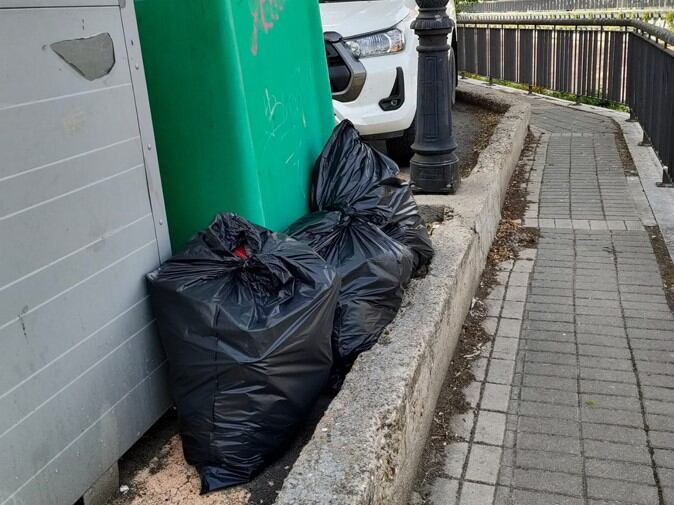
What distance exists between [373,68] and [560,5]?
23628mm

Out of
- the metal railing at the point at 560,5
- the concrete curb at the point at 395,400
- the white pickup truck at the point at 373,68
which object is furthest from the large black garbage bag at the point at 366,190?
the metal railing at the point at 560,5

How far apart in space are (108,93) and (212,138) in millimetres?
511

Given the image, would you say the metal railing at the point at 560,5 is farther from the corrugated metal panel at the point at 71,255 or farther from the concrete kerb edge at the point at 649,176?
the corrugated metal panel at the point at 71,255

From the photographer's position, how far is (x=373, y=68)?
19.4 ft

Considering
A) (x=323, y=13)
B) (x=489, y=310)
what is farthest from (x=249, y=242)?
(x=323, y=13)

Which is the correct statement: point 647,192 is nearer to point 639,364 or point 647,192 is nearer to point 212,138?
point 639,364

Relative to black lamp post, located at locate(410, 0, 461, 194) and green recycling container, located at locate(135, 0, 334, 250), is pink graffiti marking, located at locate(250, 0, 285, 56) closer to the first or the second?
green recycling container, located at locate(135, 0, 334, 250)

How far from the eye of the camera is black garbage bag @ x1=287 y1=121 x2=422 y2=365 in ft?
9.25

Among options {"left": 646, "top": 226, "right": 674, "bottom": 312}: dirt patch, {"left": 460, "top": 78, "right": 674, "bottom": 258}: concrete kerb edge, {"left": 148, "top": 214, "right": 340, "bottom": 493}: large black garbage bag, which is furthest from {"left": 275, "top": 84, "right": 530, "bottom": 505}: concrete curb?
{"left": 460, "top": 78, "right": 674, "bottom": 258}: concrete kerb edge

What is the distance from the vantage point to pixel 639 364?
3.36m

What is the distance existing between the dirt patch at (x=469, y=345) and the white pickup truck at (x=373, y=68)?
1.20m

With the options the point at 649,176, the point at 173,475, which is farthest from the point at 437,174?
the point at 173,475

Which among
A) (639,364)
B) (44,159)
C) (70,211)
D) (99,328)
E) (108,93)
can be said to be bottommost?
(639,364)

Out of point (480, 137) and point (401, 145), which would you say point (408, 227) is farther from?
point (480, 137)
